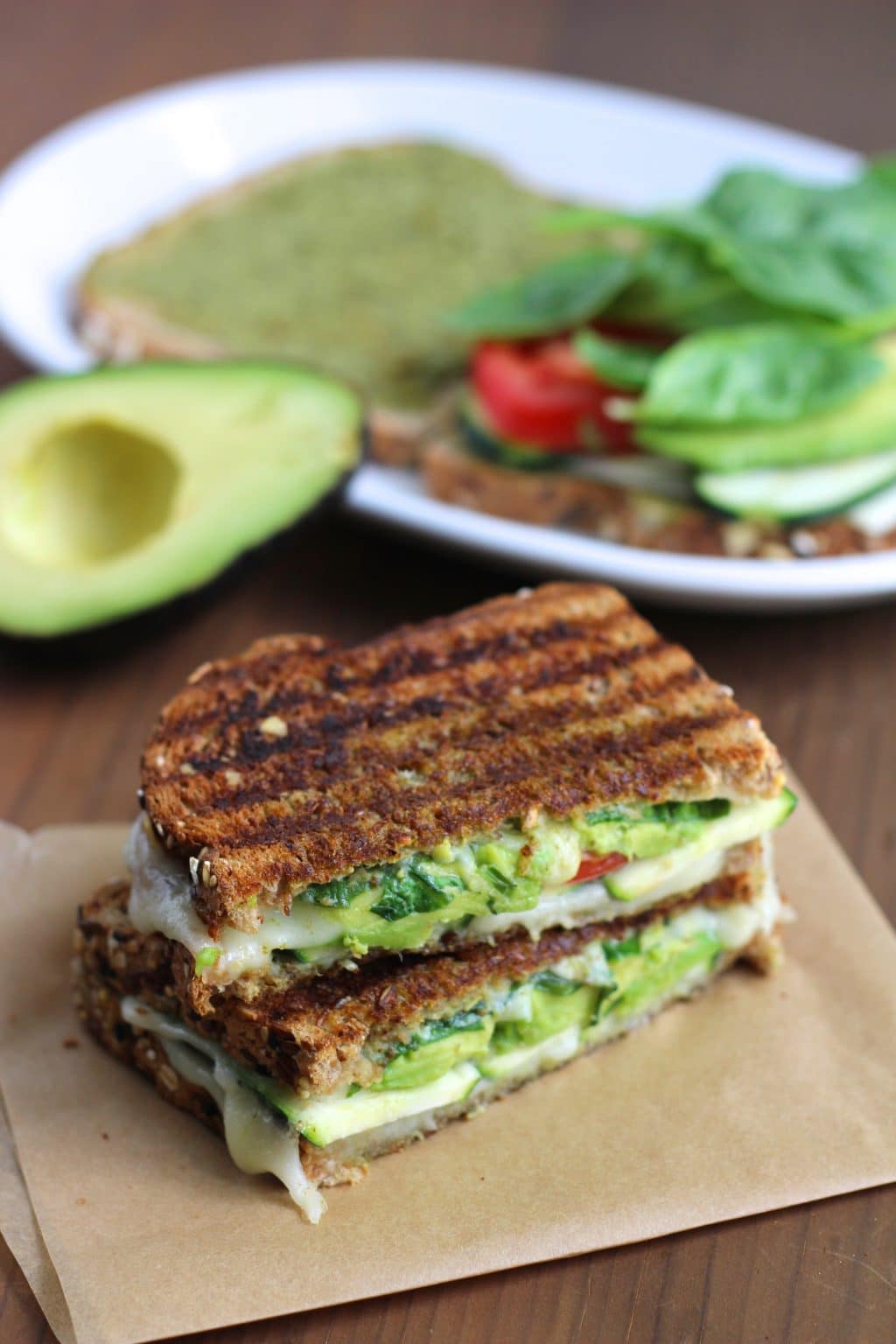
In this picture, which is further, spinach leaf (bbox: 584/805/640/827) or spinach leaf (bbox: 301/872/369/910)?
spinach leaf (bbox: 584/805/640/827)

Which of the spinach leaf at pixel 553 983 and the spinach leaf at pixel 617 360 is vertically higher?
the spinach leaf at pixel 617 360

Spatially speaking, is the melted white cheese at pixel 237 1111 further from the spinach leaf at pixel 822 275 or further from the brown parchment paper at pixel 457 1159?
the spinach leaf at pixel 822 275

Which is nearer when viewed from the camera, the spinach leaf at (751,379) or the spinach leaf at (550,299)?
the spinach leaf at (751,379)

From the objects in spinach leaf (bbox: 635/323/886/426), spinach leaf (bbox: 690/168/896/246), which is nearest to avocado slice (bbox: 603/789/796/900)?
spinach leaf (bbox: 635/323/886/426)

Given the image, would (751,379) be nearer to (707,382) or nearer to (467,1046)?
(707,382)

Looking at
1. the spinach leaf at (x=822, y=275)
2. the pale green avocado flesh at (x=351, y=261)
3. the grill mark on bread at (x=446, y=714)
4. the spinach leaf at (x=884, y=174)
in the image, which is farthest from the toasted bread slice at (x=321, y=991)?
the spinach leaf at (x=884, y=174)

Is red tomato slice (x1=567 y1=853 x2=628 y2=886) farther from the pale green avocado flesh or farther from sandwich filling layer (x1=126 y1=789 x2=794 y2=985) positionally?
the pale green avocado flesh

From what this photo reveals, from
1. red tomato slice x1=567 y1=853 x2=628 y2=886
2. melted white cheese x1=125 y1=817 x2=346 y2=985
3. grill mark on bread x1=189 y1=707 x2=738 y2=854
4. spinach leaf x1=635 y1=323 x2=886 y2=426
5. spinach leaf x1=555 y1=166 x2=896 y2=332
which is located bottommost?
red tomato slice x1=567 y1=853 x2=628 y2=886
